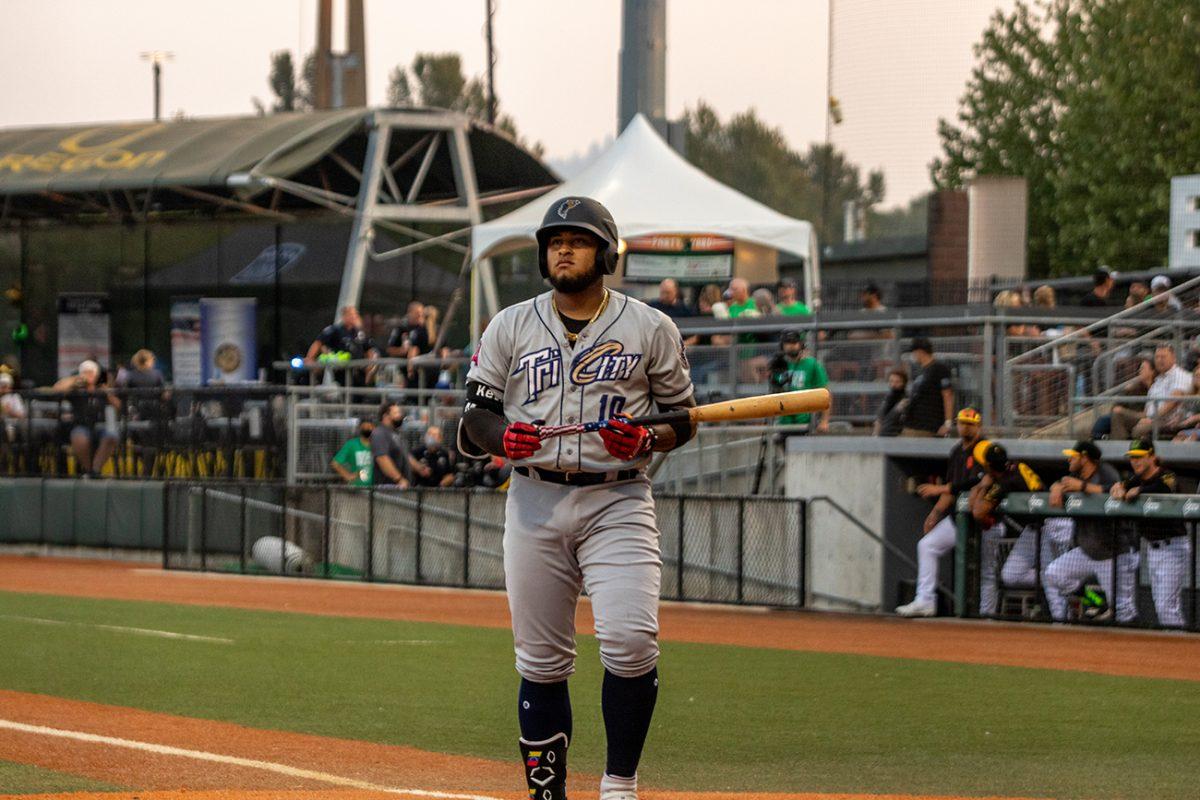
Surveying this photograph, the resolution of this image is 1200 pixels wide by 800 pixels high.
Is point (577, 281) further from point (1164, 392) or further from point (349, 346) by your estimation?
point (349, 346)

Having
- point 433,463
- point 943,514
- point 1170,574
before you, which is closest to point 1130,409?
point 943,514

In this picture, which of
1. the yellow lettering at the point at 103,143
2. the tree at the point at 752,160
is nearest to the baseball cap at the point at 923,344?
the yellow lettering at the point at 103,143

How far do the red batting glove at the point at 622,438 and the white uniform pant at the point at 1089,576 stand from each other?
10.4 meters

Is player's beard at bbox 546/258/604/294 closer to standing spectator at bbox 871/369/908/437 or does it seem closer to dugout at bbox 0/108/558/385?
standing spectator at bbox 871/369/908/437

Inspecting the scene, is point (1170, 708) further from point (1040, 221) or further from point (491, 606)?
point (1040, 221)

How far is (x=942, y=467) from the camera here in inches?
714

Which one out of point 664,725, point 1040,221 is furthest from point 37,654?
point 1040,221

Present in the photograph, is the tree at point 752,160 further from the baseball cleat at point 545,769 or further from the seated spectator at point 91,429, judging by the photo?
the baseball cleat at point 545,769

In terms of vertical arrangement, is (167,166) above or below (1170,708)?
above

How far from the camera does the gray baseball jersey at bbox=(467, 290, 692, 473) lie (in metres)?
6.41

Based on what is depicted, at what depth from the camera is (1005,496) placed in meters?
16.5

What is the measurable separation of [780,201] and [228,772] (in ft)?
302

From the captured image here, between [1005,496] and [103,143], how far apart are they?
867 inches

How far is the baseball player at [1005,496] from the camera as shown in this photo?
16.4m
